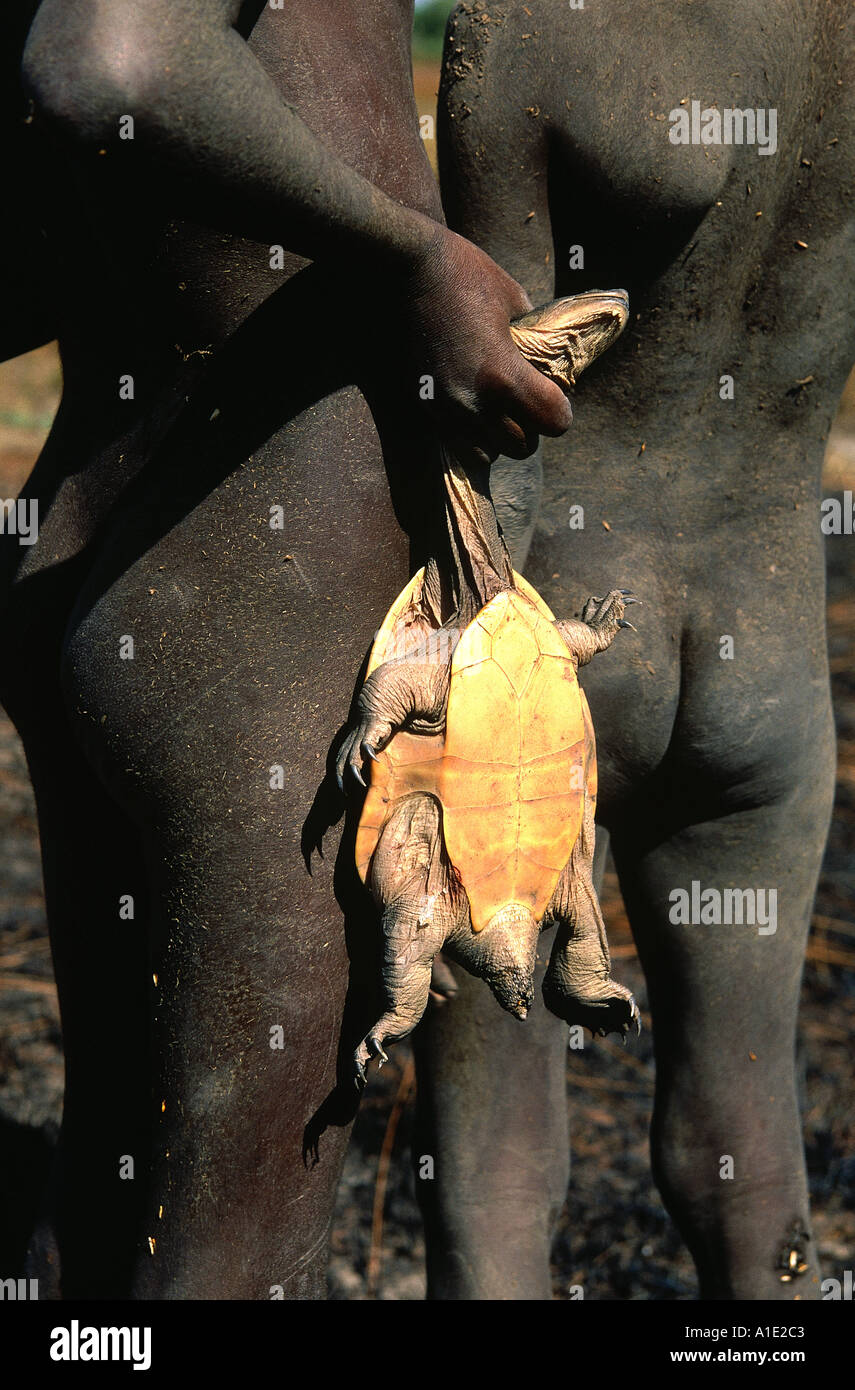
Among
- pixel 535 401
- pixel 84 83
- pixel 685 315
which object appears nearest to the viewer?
pixel 84 83

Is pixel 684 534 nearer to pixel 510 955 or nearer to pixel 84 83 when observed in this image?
pixel 510 955

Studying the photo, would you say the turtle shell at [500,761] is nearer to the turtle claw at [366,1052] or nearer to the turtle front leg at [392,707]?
the turtle front leg at [392,707]

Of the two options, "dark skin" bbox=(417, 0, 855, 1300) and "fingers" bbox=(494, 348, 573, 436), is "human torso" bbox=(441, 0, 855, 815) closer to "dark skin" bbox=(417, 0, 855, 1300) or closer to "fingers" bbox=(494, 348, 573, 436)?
"dark skin" bbox=(417, 0, 855, 1300)

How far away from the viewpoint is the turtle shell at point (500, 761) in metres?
1.06

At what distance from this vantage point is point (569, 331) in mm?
1054

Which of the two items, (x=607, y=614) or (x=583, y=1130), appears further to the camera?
(x=583, y=1130)

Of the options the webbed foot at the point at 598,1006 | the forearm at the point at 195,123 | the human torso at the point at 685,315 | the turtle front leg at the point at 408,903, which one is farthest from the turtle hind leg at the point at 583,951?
the forearm at the point at 195,123

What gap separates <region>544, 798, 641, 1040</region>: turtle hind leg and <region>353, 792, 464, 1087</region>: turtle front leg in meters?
0.11

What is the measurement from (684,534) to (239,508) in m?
0.50

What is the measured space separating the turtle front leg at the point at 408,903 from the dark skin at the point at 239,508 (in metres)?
0.06
